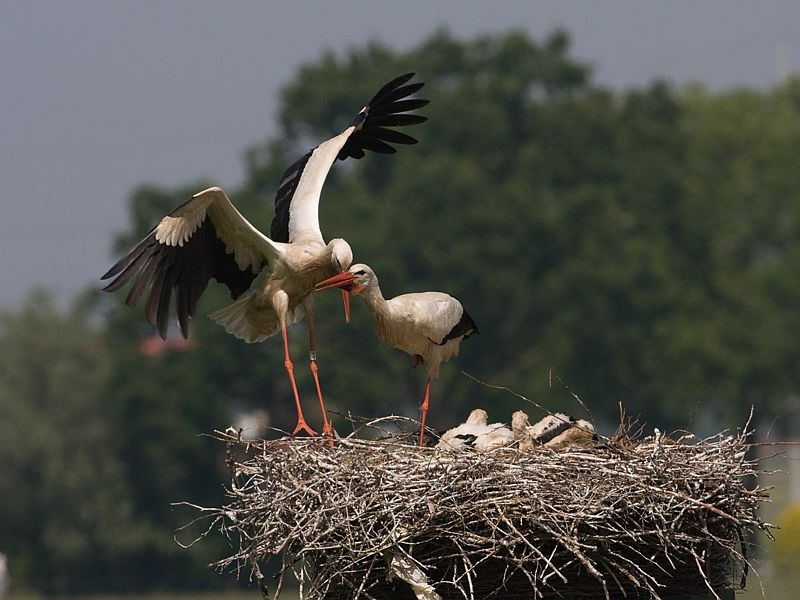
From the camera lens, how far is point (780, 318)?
38500 millimetres

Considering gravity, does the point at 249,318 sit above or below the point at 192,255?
below

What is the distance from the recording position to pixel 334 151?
10359 millimetres

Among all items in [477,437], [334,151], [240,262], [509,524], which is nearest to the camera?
[509,524]

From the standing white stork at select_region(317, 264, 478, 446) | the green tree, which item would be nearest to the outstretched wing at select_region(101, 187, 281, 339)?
the standing white stork at select_region(317, 264, 478, 446)

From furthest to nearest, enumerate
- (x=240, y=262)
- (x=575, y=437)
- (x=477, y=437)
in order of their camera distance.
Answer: (x=240, y=262) → (x=477, y=437) → (x=575, y=437)

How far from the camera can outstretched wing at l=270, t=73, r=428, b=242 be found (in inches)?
397

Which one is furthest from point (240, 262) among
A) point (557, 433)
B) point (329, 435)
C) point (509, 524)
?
point (509, 524)

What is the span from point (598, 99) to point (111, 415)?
13320 mm

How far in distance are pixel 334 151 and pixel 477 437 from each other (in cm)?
291

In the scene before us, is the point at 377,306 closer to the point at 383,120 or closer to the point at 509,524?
the point at 509,524

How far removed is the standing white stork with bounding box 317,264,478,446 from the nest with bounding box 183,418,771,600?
1.47 meters

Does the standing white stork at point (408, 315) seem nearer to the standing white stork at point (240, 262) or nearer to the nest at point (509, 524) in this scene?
the standing white stork at point (240, 262)

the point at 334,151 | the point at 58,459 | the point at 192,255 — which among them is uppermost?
the point at 334,151

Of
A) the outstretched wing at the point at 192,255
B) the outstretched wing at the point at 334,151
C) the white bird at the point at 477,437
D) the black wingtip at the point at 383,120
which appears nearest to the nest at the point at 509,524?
the white bird at the point at 477,437
